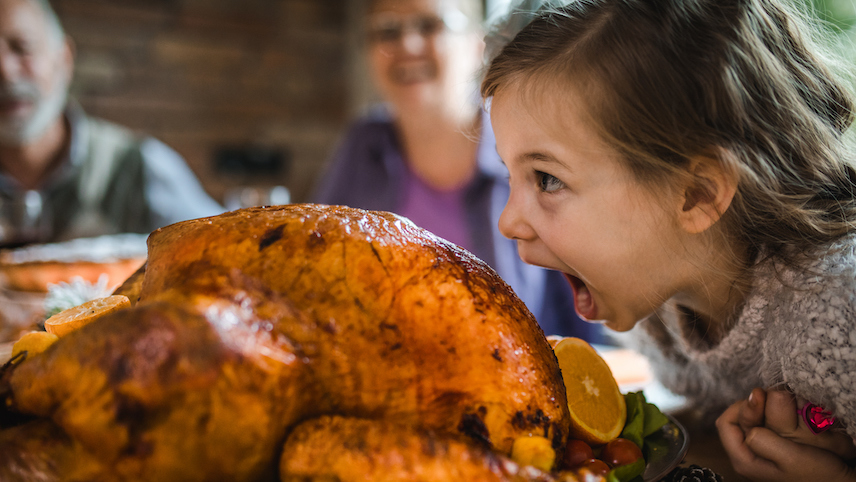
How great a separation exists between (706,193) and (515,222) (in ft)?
0.77

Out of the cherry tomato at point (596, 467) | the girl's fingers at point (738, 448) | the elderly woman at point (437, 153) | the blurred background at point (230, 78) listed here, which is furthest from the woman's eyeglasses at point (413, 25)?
the blurred background at point (230, 78)

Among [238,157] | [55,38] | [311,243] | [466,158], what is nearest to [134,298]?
[311,243]

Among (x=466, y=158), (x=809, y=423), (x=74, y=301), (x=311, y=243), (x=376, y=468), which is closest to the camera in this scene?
(x=376, y=468)

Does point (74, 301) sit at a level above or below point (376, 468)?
below

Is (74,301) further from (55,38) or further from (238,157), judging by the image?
(238,157)

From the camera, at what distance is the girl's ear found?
0.62 metres

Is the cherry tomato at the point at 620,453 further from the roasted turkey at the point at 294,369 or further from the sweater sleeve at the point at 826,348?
the sweater sleeve at the point at 826,348

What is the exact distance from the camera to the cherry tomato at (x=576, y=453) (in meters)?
0.55

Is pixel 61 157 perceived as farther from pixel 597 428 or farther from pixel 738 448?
pixel 738 448

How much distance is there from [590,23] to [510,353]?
0.43 metres

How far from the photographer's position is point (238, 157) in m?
3.96

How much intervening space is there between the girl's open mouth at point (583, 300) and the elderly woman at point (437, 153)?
1.08 meters

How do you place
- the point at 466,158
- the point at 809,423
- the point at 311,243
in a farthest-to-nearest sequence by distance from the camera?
1. the point at 466,158
2. the point at 809,423
3. the point at 311,243

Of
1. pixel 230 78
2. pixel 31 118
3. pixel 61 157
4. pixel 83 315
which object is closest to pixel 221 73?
pixel 230 78
